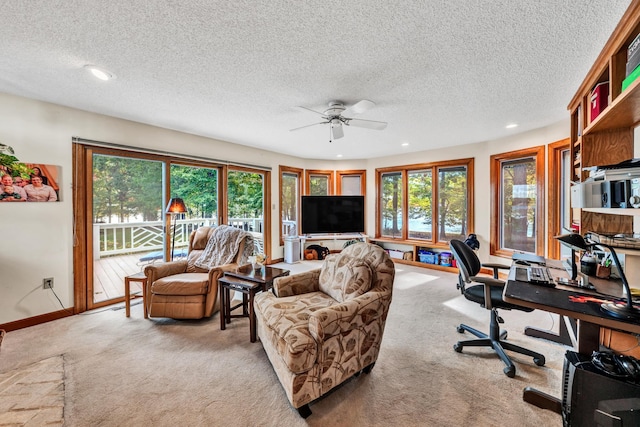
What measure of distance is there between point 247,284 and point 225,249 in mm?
869

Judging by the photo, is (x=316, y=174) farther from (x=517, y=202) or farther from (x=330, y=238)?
(x=517, y=202)

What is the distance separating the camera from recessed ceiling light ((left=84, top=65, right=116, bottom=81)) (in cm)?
217

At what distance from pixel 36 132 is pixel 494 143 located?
6.19 meters

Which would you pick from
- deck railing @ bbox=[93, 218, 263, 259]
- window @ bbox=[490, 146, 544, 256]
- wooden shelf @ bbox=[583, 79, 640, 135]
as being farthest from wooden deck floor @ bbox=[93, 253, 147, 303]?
window @ bbox=[490, 146, 544, 256]

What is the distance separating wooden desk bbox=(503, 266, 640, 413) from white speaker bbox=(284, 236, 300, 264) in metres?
4.31

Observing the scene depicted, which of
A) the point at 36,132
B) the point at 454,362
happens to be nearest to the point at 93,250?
the point at 36,132

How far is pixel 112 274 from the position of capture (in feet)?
12.5

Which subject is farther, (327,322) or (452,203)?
(452,203)

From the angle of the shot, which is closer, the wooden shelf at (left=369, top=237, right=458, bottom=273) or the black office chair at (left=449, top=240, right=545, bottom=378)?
the black office chair at (left=449, top=240, right=545, bottom=378)

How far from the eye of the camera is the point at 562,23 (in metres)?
1.66

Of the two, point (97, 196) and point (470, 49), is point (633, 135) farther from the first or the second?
point (97, 196)

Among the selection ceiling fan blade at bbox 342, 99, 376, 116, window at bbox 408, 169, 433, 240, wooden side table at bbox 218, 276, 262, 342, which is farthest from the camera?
window at bbox 408, 169, 433, 240

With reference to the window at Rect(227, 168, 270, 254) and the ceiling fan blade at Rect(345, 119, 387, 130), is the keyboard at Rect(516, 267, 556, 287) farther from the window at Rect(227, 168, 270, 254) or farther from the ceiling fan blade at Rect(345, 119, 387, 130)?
the window at Rect(227, 168, 270, 254)

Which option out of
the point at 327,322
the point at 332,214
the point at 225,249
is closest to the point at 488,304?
the point at 327,322
